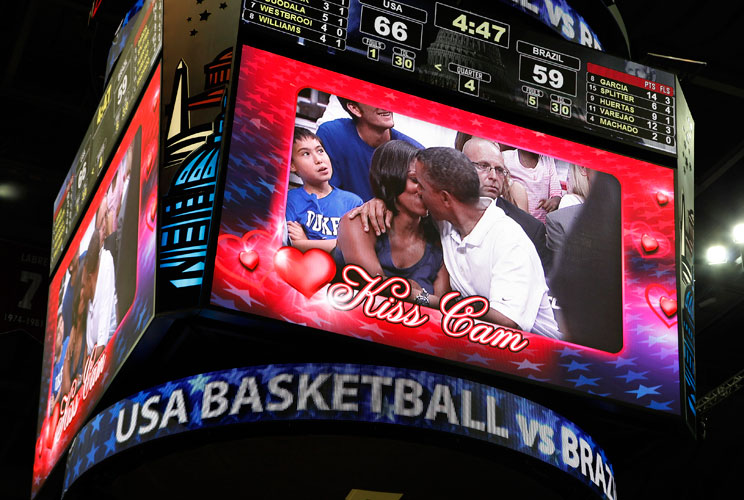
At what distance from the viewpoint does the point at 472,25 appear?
335 inches

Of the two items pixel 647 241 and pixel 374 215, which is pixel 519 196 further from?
pixel 374 215

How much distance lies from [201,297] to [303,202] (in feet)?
3.58

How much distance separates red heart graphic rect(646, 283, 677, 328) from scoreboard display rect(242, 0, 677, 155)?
4.03 feet

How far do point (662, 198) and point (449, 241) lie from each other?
2039 millimetres

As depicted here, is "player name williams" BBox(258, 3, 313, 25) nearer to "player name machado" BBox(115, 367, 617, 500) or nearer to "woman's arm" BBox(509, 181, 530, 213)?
"woman's arm" BBox(509, 181, 530, 213)

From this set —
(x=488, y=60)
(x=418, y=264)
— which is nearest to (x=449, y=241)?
(x=418, y=264)

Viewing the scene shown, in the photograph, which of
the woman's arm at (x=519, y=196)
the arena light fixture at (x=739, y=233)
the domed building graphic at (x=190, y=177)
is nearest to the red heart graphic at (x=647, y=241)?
the woman's arm at (x=519, y=196)

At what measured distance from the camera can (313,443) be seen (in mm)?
6754

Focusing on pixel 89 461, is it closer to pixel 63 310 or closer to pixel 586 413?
pixel 63 310

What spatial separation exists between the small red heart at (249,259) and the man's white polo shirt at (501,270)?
1.41 meters

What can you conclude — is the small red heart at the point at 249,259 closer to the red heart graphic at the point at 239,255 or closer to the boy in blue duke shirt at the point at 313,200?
the red heart graphic at the point at 239,255

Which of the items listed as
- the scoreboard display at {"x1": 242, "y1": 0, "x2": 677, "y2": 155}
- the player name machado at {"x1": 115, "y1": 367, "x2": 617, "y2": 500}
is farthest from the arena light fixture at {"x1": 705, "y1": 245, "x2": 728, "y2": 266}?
the player name machado at {"x1": 115, "y1": 367, "x2": 617, "y2": 500}

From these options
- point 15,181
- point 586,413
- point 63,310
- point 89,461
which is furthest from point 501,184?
point 15,181

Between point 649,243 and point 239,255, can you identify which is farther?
point 649,243
